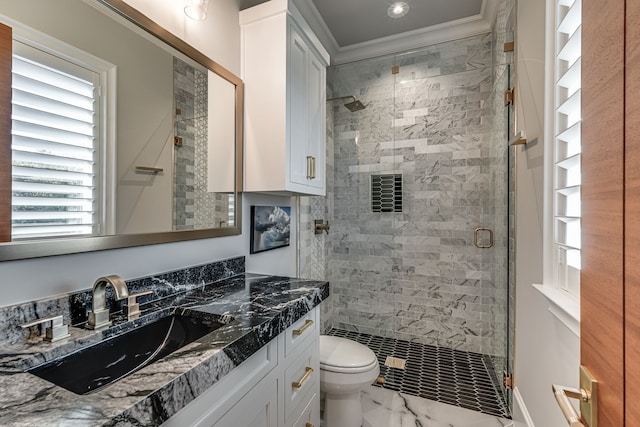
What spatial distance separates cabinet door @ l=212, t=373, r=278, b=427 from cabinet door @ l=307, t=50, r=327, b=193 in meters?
1.15

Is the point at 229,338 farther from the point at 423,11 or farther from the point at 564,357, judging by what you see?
the point at 423,11

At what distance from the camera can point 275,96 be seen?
160 cm

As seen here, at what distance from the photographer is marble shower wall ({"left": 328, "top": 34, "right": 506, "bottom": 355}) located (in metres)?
2.48

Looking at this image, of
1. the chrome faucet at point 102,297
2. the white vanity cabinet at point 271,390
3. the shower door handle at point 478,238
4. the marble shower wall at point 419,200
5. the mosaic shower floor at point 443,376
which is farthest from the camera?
the marble shower wall at point 419,200

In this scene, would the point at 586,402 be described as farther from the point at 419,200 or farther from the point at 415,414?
the point at 419,200

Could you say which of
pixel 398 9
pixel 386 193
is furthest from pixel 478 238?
pixel 398 9

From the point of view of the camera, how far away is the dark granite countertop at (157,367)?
512 mm

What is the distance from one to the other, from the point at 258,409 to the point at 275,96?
4.71ft

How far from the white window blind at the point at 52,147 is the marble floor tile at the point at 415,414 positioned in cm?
185

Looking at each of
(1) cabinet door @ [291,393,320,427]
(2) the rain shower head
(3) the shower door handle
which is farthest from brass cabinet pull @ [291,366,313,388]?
(2) the rain shower head

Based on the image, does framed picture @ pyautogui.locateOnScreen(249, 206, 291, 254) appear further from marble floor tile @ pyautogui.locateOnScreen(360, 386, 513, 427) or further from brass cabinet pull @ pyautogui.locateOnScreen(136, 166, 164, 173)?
marble floor tile @ pyautogui.locateOnScreen(360, 386, 513, 427)

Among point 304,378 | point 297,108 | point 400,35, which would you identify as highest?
point 400,35

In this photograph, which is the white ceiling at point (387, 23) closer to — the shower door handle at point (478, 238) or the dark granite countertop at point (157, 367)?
the shower door handle at point (478, 238)

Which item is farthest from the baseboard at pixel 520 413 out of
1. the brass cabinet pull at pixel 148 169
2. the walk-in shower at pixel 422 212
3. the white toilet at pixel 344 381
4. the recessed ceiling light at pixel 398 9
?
the recessed ceiling light at pixel 398 9
